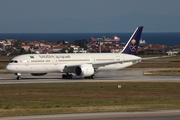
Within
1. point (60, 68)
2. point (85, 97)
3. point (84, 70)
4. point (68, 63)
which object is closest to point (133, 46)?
point (68, 63)

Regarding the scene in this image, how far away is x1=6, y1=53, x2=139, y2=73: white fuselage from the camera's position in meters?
56.7

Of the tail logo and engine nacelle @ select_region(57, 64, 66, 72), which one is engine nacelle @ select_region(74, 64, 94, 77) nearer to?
engine nacelle @ select_region(57, 64, 66, 72)

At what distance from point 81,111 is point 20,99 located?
10.6m

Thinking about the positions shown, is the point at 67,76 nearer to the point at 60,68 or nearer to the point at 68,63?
the point at 68,63

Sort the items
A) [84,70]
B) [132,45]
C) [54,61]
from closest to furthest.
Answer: [84,70]
[54,61]
[132,45]

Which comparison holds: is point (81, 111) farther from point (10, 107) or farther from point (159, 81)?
point (159, 81)

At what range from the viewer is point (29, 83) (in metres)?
53.2

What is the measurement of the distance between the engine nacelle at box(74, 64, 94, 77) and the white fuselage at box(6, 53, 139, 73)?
1512 mm

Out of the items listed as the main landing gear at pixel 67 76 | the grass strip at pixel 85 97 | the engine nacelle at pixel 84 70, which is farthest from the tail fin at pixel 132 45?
the grass strip at pixel 85 97

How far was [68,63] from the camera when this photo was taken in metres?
59.9

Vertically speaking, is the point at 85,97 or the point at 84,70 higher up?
the point at 84,70

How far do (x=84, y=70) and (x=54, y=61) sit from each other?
3.51 m

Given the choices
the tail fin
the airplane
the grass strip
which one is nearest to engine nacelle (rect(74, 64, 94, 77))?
the airplane

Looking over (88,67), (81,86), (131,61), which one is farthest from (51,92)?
(131,61)
